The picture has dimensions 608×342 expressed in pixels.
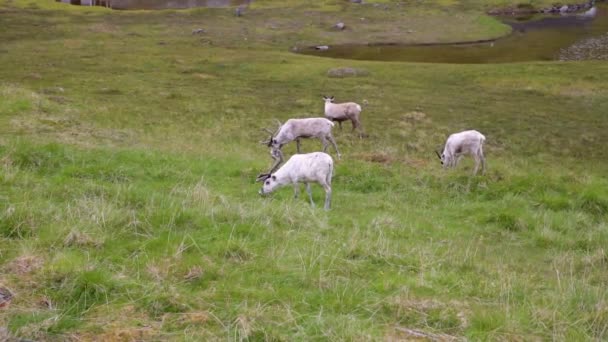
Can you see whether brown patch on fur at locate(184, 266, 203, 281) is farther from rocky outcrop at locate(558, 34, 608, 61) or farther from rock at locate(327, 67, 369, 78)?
rocky outcrop at locate(558, 34, 608, 61)

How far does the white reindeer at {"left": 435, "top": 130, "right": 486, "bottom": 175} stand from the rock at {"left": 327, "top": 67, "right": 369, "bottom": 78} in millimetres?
21162

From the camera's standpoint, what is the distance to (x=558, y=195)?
52.0ft

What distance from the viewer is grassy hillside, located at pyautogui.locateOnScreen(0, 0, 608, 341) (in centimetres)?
656

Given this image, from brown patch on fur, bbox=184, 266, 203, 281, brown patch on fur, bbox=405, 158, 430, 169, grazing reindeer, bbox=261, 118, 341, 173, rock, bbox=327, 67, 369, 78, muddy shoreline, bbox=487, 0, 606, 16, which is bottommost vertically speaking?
brown patch on fur, bbox=405, 158, 430, 169

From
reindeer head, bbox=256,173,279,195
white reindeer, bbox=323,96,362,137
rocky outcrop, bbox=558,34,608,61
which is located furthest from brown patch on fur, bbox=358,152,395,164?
rocky outcrop, bbox=558,34,608,61

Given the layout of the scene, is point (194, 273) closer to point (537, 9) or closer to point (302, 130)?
point (302, 130)

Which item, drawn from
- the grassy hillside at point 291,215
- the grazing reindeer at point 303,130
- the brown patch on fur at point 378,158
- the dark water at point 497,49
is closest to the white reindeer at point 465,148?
the grassy hillside at point 291,215

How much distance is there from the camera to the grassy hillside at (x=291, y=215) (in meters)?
6.56

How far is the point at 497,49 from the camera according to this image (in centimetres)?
5638

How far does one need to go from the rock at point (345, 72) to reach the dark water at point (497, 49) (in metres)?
10.7

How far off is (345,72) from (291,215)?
31514 millimetres

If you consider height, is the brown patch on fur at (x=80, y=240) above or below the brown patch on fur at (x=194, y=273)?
above

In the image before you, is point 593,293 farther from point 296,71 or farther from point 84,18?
point 84,18

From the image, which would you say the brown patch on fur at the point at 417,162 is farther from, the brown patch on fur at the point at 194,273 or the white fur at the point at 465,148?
the brown patch on fur at the point at 194,273
